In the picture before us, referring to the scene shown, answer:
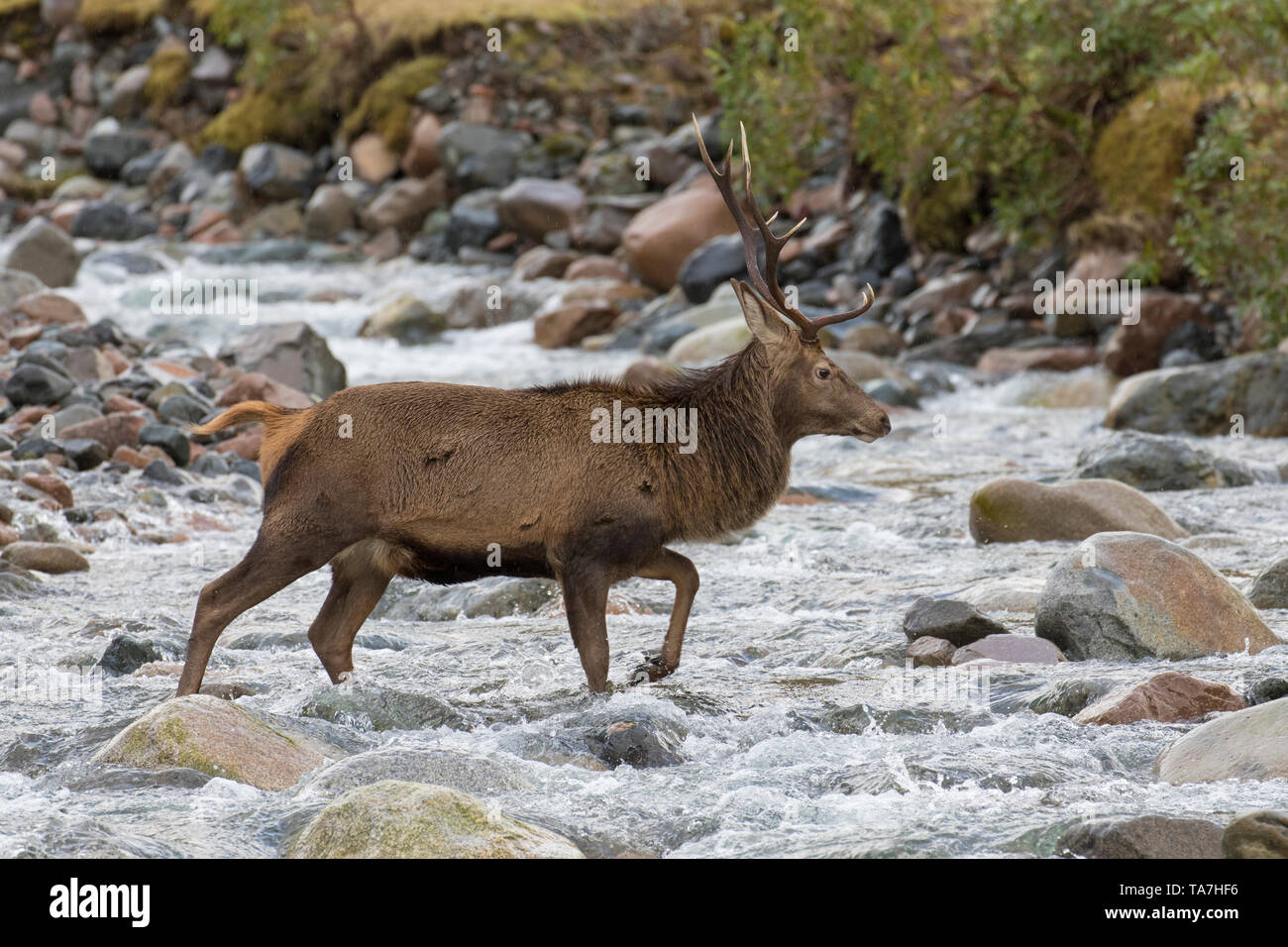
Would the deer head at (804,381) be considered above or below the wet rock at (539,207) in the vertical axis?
below

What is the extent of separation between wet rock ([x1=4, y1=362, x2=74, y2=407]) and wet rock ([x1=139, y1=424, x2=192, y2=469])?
133cm

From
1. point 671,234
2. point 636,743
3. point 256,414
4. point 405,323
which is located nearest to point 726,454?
point 636,743

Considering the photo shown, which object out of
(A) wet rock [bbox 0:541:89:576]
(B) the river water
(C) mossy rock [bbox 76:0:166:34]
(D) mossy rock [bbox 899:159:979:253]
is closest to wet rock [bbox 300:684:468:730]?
(B) the river water

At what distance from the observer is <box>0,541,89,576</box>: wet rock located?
955 cm

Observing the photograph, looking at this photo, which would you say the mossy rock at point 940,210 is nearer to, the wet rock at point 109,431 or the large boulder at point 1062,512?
the large boulder at point 1062,512

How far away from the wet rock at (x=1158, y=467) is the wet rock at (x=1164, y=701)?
5511 millimetres

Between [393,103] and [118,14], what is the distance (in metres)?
11.0

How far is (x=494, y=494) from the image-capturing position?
675 cm

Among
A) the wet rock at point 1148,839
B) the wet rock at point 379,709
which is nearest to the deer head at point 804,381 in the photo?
the wet rock at point 379,709

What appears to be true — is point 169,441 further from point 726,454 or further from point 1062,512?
point 1062,512

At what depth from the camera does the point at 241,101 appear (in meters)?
32.0

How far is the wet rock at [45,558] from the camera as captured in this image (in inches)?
376

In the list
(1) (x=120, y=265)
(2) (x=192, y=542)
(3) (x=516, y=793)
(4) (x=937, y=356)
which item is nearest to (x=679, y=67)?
(1) (x=120, y=265)

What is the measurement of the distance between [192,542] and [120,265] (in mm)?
15539
